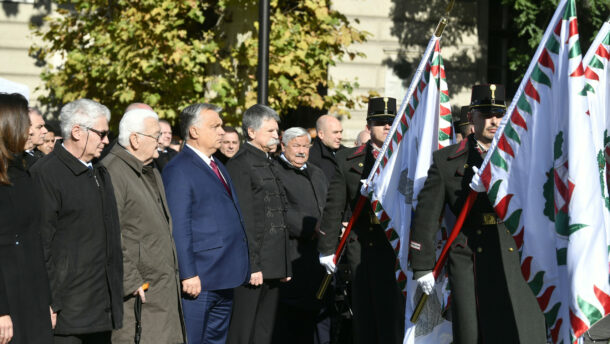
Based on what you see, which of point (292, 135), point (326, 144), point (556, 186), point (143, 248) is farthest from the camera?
point (326, 144)

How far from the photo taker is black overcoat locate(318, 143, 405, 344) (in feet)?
27.4

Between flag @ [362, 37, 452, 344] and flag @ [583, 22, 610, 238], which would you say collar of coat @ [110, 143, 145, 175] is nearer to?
flag @ [362, 37, 452, 344]

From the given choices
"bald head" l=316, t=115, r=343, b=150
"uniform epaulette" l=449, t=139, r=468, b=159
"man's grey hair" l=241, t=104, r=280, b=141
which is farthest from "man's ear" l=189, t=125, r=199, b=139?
"bald head" l=316, t=115, r=343, b=150

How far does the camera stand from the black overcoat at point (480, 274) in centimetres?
690

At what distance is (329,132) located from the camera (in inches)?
468

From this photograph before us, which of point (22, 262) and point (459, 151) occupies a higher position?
point (459, 151)

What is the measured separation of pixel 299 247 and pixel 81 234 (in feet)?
10.4

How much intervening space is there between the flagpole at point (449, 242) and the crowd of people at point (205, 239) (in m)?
0.07

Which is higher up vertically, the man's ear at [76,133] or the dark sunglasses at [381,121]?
the dark sunglasses at [381,121]

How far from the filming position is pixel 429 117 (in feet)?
26.5

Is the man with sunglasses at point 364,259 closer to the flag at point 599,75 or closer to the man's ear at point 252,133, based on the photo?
the man's ear at point 252,133

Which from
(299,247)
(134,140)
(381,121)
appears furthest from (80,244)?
(381,121)

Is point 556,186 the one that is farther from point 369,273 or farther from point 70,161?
point 70,161

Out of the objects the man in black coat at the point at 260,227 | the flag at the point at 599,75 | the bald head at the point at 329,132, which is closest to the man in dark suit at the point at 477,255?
the flag at the point at 599,75
